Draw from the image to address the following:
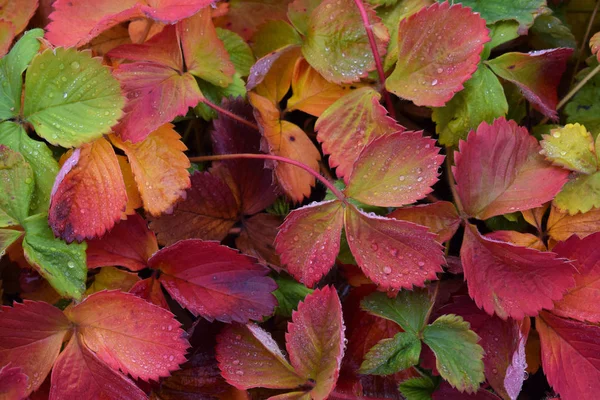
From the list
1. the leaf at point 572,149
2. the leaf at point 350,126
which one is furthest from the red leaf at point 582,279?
the leaf at point 350,126

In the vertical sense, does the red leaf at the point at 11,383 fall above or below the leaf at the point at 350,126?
below

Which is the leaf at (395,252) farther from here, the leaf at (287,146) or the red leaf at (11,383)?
the red leaf at (11,383)

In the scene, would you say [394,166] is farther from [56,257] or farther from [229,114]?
[56,257]

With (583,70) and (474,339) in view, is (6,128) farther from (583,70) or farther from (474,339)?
(583,70)

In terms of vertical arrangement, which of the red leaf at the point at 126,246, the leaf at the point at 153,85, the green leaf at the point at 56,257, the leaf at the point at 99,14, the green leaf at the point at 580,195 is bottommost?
the green leaf at the point at 580,195

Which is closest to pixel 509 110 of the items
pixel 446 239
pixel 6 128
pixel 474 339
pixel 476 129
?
pixel 476 129

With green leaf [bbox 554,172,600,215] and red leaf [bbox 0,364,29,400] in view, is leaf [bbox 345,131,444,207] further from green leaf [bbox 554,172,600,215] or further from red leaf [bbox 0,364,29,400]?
red leaf [bbox 0,364,29,400]

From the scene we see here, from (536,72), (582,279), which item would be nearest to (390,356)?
(582,279)
